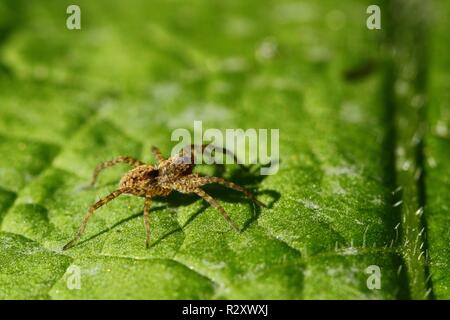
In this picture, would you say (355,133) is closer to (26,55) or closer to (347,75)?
(347,75)

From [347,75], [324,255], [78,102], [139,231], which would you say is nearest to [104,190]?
[139,231]

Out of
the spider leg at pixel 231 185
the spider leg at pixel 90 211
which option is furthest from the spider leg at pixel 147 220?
the spider leg at pixel 231 185

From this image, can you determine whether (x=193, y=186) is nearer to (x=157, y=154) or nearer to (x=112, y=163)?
(x=157, y=154)

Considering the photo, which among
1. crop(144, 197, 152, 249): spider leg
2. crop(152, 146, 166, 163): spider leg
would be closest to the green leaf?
crop(144, 197, 152, 249): spider leg

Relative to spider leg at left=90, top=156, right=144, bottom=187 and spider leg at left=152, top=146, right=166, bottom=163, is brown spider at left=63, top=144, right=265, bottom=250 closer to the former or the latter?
spider leg at left=90, top=156, right=144, bottom=187

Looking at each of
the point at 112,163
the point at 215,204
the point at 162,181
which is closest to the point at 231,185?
the point at 215,204

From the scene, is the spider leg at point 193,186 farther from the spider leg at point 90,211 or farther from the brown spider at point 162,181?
the spider leg at point 90,211

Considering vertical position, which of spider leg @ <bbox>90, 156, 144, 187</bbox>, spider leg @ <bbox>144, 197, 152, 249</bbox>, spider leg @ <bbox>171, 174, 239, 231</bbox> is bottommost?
spider leg @ <bbox>144, 197, 152, 249</bbox>
